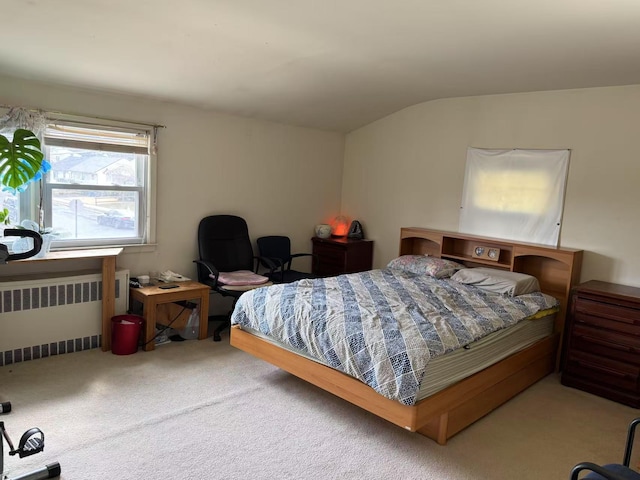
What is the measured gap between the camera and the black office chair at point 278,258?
186 inches

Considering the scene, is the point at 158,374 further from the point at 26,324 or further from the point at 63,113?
the point at 63,113

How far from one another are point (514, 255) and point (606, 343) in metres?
1.05

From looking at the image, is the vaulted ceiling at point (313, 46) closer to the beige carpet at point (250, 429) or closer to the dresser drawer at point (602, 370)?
the dresser drawer at point (602, 370)

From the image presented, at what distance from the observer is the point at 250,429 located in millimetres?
2721

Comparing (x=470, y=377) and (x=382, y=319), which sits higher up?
(x=382, y=319)

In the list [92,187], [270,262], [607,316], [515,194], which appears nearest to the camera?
[607,316]

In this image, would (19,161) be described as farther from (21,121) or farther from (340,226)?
(340,226)

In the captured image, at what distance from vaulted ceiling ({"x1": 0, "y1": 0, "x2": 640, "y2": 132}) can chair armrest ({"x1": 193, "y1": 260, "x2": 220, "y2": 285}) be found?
1.48 meters

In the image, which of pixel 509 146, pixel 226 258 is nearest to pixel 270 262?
pixel 226 258

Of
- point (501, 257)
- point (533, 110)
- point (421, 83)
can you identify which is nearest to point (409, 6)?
point (421, 83)

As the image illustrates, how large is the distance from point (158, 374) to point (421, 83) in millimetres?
3280

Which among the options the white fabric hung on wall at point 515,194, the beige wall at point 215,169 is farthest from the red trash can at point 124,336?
the white fabric hung on wall at point 515,194

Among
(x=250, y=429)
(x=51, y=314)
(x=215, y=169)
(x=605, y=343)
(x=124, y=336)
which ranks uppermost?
(x=215, y=169)

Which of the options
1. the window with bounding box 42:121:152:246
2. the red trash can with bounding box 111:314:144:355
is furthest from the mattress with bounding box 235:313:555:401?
the window with bounding box 42:121:152:246
